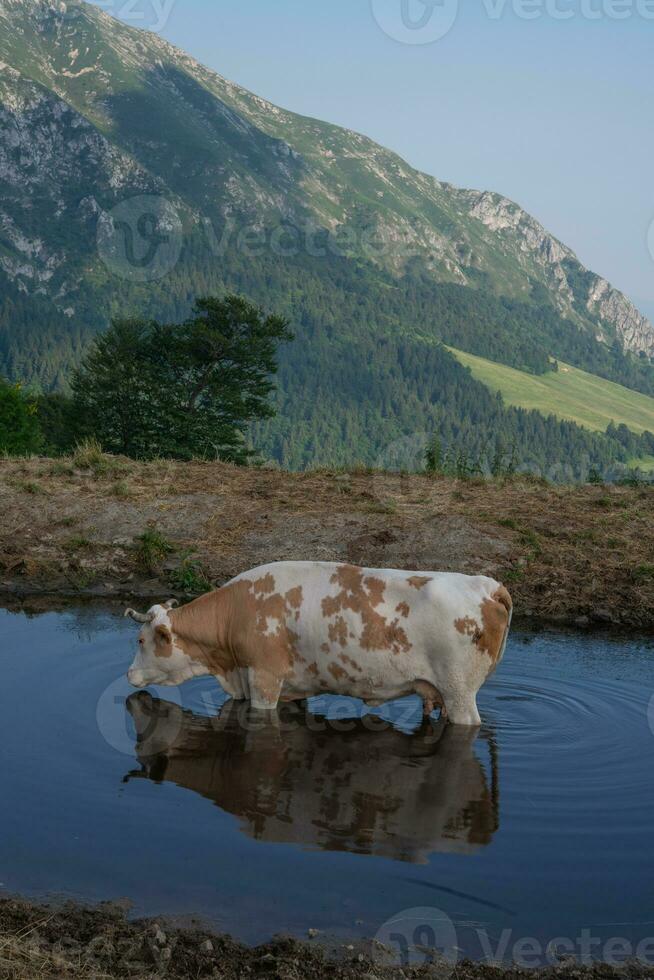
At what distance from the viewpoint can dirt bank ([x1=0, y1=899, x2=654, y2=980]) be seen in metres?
5.97

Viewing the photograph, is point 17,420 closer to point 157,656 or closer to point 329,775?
point 157,656

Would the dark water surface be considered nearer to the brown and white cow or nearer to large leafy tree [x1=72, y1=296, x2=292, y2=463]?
the brown and white cow

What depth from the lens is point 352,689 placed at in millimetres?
10922

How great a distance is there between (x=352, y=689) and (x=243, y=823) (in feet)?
8.59

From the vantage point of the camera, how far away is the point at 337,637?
10.8m

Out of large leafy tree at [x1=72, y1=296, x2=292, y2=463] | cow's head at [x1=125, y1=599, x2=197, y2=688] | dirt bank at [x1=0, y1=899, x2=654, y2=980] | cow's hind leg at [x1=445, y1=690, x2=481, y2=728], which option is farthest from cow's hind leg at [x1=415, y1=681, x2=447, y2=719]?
large leafy tree at [x1=72, y1=296, x2=292, y2=463]

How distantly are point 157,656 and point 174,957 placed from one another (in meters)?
5.84

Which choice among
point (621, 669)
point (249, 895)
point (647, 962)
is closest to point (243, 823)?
point (249, 895)

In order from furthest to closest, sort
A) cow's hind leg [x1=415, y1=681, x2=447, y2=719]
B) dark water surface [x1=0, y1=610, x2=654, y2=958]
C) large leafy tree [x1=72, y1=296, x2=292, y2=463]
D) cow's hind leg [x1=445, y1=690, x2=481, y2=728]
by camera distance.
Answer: large leafy tree [x1=72, y1=296, x2=292, y2=463], cow's hind leg [x1=415, y1=681, x2=447, y2=719], cow's hind leg [x1=445, y1=690, x2=481, y2=728], dark water surface [x1=0, y1=610, x2=654, y2=958]

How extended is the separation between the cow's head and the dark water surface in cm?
36

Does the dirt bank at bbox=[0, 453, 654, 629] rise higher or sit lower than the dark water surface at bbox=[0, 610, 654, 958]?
higher

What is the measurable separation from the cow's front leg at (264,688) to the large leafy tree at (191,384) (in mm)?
58452

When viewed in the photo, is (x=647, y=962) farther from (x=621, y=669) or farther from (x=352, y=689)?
(x=621, y=669)

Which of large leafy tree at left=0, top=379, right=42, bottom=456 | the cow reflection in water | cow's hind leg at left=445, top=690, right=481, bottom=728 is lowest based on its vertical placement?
large leafy tree at left=0, top=379, right=42, bottom=456
